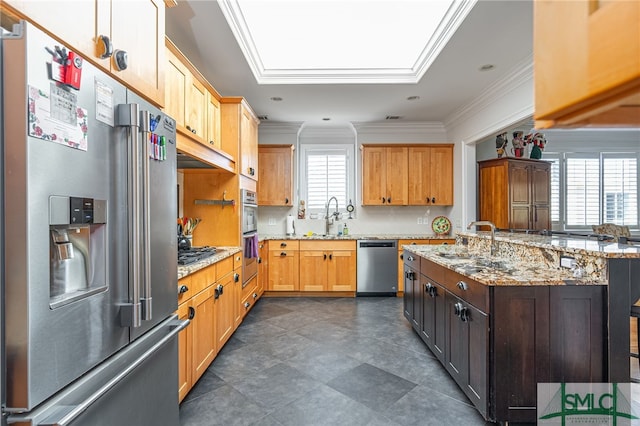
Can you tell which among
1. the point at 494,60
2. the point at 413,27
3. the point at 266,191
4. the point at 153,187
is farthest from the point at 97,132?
the point at 266,191

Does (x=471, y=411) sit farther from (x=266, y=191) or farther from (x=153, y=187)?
(x=266, y=191)

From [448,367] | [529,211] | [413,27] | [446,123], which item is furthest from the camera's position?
[446,123]

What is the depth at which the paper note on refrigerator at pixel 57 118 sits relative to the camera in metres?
0.82

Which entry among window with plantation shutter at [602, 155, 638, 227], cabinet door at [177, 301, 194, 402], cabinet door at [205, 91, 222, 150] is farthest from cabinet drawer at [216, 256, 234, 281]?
window with plantation shutter at [602, 155, 638, 227]

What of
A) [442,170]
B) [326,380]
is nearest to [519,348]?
[326,380]

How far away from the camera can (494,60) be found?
3.00 meters

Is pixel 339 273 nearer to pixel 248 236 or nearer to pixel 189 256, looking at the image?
pixel 248 236

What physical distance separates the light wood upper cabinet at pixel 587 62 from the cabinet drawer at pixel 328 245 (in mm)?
4258

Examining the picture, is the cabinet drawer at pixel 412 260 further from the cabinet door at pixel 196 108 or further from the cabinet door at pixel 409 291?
the cabinet door at pixel 196 108

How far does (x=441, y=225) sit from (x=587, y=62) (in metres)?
4.95

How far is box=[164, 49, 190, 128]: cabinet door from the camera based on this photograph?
6.88 feet

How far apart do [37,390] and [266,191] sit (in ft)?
13.9

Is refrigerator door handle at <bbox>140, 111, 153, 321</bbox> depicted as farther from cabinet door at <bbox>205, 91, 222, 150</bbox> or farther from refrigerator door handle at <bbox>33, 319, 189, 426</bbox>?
cabinet door at <bbox>205, 91, 222, 150</bbox>

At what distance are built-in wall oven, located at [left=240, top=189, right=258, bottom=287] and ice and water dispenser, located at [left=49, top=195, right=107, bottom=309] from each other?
2.36 m
